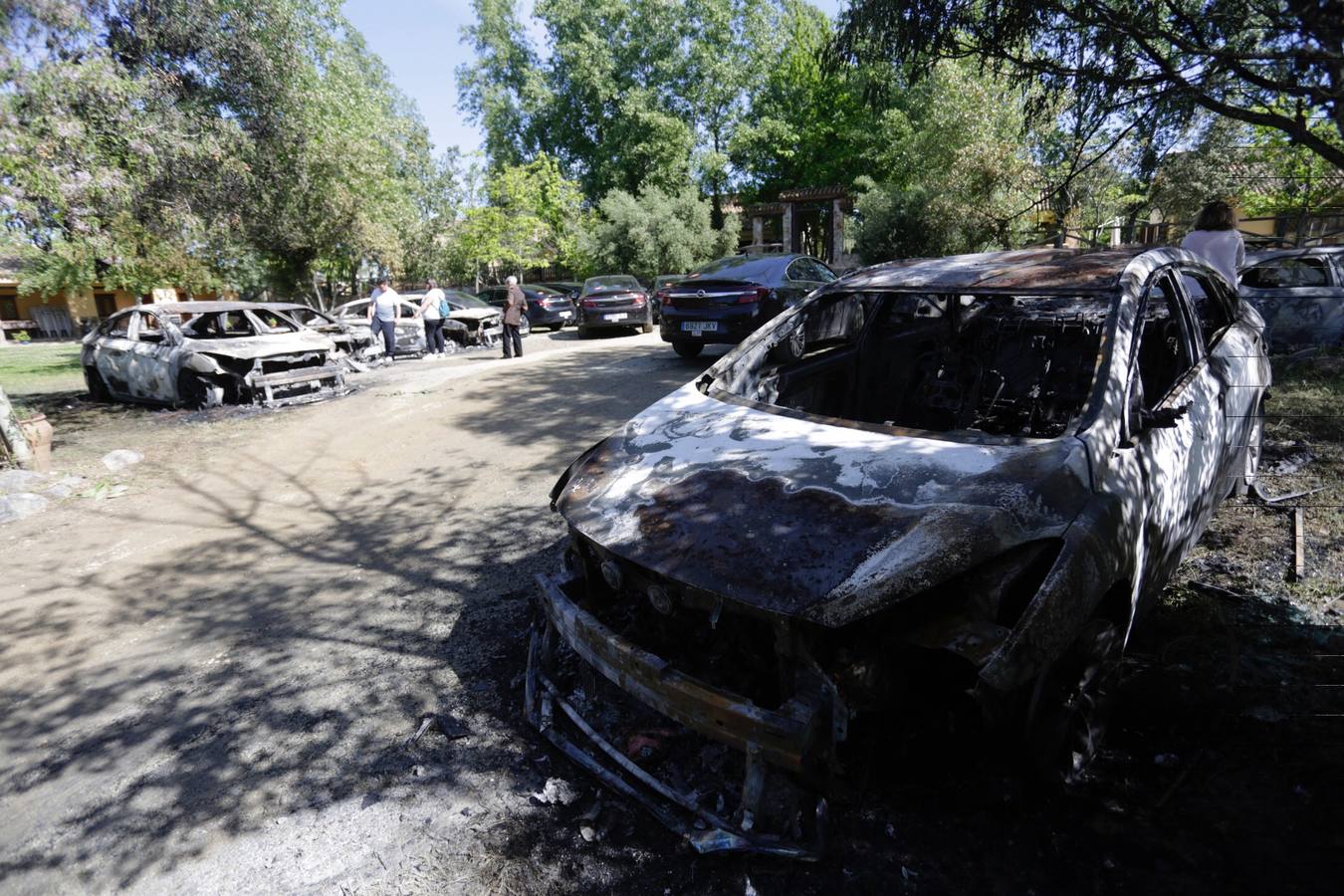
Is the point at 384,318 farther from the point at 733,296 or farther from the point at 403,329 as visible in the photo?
the point at 733,296

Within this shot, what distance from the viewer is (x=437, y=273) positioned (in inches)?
1323

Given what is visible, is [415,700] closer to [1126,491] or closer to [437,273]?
[1126,491]

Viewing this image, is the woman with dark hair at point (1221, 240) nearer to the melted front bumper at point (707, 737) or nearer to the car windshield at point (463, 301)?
the melted front bumper at point (707, 737)

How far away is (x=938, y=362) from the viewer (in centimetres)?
416

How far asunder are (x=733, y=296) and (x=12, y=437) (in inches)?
314

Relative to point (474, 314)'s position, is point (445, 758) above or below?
below

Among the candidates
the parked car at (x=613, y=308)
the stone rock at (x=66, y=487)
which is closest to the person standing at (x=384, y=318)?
the parked car at (x=613, y=308)

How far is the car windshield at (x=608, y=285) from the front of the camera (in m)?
16.6

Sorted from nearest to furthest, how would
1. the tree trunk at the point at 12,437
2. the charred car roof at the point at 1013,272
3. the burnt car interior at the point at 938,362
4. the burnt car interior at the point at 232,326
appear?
1. the charred car roof at the point at 1013,272
2. the burnt car interior at the point at 938,362
3. the tree trunk at the point at 12,437
4. the burnt car interior at the point at 232,326

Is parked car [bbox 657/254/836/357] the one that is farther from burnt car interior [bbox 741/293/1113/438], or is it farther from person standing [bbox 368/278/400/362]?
person standing [bbox 368/278/400/362]

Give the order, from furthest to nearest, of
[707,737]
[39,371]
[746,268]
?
[39,371] → [746,268] → [707,737]

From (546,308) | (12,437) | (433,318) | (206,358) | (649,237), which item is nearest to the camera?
(12,437)

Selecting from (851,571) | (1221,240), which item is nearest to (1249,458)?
(1221,240)

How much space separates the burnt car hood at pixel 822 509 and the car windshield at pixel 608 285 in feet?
46.7
